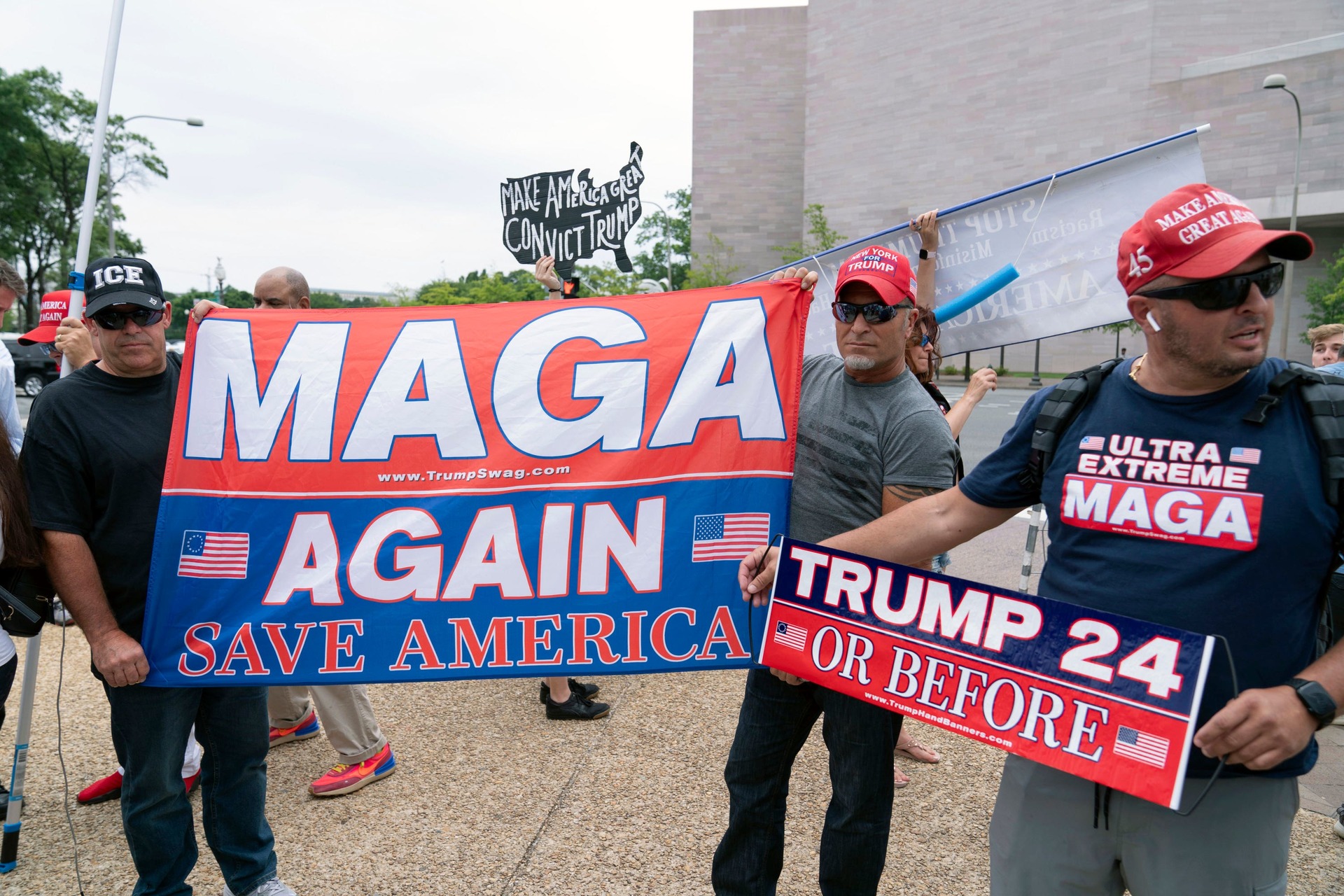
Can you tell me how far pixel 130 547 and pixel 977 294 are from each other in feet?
A: 11.3

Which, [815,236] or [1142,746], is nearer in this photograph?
[1142,746]

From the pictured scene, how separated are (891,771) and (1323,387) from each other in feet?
4.70

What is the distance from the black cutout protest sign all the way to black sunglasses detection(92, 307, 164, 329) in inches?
129

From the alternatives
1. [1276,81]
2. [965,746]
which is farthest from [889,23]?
[965,746]

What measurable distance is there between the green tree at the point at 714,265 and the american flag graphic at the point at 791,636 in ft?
135

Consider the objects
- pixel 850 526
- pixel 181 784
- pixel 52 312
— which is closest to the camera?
pixel 850 526

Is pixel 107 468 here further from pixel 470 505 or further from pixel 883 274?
pixel 883 274

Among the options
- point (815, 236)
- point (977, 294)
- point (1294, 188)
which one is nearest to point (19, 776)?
point (977, 294)

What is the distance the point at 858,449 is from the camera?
8.09 ft

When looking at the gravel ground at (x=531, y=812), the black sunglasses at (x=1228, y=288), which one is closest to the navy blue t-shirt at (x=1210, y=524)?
the black sunglasses at (x=1228, y=288)

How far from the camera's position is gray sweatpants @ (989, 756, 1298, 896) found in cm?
160

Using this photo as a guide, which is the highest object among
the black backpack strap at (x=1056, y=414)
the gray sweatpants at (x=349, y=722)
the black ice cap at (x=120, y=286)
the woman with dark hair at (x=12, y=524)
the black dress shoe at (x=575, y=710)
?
the black ice cap at (x=120, y=286)

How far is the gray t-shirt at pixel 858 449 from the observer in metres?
2.37

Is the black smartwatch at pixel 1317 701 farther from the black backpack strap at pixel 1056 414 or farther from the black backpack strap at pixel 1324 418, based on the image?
the black backpack strap at pixel 1056 414
